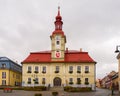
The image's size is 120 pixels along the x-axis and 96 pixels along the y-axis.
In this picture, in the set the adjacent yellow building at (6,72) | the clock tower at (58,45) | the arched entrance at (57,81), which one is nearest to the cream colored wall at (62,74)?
the arched entrance at (57,81)

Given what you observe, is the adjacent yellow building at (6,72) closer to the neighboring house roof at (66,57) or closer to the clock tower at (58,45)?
the neighboring house roof at (66,57)

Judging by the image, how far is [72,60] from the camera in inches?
2616

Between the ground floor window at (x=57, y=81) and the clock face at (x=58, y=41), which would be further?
the clock face at (x=58, y=41)

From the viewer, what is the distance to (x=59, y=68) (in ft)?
218

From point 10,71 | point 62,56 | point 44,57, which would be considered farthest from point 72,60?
point 10,71

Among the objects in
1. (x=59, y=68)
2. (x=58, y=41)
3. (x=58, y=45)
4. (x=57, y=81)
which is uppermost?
(x=58, y=41)

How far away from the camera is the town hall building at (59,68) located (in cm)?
6556

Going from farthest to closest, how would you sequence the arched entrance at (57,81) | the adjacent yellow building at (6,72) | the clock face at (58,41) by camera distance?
the adjacent yellow building at (6,72) < the clock face at (58,41) < the arched entrance at (57,81)

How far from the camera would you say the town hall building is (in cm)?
6556

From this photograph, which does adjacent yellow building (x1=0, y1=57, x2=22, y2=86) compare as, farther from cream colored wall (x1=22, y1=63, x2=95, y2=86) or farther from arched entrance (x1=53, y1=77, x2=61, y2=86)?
arched entrance (x1=53, y1=77, x2=61, y2=86)

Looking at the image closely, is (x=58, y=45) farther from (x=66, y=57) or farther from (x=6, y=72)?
(x=6, y=72)

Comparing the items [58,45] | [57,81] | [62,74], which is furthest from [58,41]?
[57,81]

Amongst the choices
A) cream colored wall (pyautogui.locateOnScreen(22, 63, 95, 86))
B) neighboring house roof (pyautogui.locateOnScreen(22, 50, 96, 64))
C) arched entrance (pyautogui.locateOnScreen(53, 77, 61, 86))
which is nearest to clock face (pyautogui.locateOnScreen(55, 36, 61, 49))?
neighboring house roof (pyautogui.locateOnScreen(22, 50, 96, 64))

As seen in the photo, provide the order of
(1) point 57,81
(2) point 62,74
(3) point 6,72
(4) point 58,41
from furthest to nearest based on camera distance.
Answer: (3) point 6,72 < (4) point 58,41 < (1) point 57,81 < (2) point 62,74
